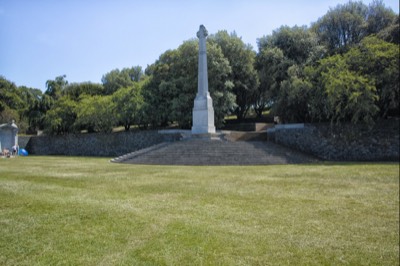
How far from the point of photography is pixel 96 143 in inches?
1310

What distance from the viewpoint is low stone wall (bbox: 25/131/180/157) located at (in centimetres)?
2988

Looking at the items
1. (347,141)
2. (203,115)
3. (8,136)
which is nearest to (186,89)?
(203,115)

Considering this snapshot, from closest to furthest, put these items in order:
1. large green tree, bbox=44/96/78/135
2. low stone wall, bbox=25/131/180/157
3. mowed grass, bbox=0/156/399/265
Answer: mowed grass, bbox=0/156/399/265, low stone wall, bbox=25/131/180/157, large green tree, bbox=44/96/78/135

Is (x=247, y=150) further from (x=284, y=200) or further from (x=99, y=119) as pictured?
(x=99, y=119)

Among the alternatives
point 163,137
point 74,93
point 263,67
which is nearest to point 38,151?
point 74,93

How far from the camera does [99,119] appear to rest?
32.9 meters

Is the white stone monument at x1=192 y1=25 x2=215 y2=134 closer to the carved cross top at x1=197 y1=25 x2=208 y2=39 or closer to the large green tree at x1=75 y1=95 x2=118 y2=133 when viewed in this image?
the carved cross top at x1=197 y1=25 x2=208 y2=39

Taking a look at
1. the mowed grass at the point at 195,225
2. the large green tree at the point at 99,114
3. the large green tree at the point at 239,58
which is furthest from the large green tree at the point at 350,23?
the mowed grass at the point at 195,225

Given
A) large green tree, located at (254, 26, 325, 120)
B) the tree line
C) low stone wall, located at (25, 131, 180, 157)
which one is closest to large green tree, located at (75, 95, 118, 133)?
the tree line

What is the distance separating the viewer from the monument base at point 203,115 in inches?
1015

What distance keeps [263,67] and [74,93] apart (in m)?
30.7

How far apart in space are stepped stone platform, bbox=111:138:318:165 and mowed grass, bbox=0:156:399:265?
9.34 m

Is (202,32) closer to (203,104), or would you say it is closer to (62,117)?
(203,104)

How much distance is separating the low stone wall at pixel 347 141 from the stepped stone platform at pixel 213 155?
3605mm
